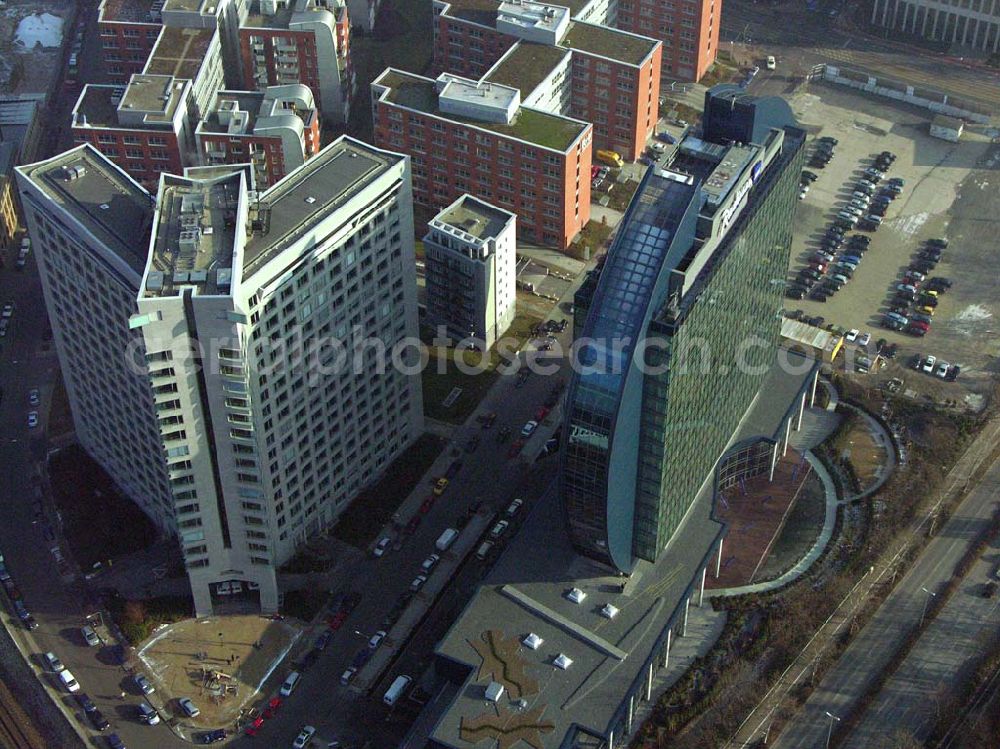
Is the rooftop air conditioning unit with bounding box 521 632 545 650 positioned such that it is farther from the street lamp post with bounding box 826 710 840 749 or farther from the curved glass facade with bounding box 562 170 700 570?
the street lamp post with bounding box 826 710 840 749

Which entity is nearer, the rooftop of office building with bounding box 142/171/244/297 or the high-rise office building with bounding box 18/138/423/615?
the rooftop of office building with bounding box 142/171/244/297

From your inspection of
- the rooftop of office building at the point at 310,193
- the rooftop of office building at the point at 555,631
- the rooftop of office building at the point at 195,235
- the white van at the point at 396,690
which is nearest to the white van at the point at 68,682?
the white van at the point at 396,690

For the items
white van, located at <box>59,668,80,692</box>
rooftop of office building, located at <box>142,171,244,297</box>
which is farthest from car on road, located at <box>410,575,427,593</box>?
rooftop of office building, located at <box>142,171,244,297</box>

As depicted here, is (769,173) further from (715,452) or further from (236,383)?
(236,383)

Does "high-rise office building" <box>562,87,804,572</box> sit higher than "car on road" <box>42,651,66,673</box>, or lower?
higher

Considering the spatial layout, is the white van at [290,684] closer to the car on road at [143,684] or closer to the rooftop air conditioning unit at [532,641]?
the car on road at [143,684]

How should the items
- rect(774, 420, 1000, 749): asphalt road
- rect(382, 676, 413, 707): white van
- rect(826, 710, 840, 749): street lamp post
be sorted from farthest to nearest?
rect(382, 676, 413, 707): white van < rect(774, 420, 1000, 749): asphalt road < rect(826, 710, 840, 749): street lamp post

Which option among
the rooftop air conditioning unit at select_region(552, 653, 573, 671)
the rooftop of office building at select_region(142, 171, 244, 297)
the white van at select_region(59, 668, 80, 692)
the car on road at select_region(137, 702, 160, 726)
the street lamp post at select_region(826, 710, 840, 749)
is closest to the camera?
the rooftop of office building at select_region(142, 171, 244, 297)

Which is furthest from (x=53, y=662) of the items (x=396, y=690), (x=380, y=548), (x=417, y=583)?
(x=417, y=583)
